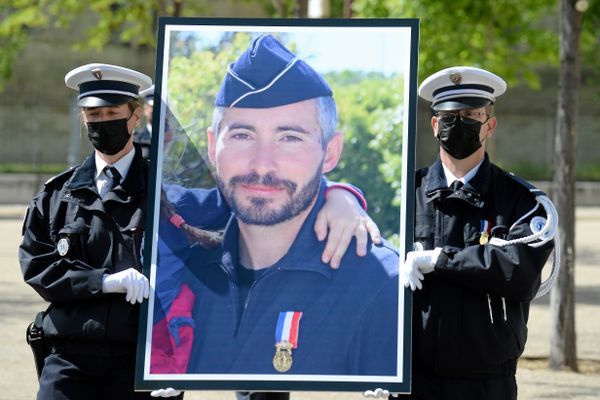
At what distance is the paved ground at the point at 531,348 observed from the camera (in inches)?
330

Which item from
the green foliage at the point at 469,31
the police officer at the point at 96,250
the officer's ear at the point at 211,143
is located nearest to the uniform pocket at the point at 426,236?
the police officer at the point at 96,250

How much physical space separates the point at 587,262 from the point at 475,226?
13500mm

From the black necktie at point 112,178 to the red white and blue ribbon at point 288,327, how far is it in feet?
2.91

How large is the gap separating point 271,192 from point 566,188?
551cm

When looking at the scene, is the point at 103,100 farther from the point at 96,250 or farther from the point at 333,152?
→ the point at 333,152

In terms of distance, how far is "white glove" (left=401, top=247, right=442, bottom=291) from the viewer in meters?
4.39

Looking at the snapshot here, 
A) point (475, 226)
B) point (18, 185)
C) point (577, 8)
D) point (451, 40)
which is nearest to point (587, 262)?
point (451, 40)

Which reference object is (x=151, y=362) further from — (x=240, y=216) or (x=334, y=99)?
(x=334, y=99)

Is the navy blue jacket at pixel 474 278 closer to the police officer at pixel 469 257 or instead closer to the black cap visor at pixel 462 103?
the police officer at pixel 469 257

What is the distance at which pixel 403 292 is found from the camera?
4.43 m

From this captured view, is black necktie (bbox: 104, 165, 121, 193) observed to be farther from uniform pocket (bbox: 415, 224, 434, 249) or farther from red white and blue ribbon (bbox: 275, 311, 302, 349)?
uniform pocket (bbox: 415, 224, 434, 249)

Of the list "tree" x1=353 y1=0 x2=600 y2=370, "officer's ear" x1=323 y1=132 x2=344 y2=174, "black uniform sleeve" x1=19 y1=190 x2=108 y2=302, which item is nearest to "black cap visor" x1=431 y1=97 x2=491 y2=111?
"officer's ear" x1=323 y1=132 x2=344 y2=174

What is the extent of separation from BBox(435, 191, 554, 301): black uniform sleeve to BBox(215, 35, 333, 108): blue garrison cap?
84cm

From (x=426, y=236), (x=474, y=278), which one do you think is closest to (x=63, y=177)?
(x=426, y=236)
